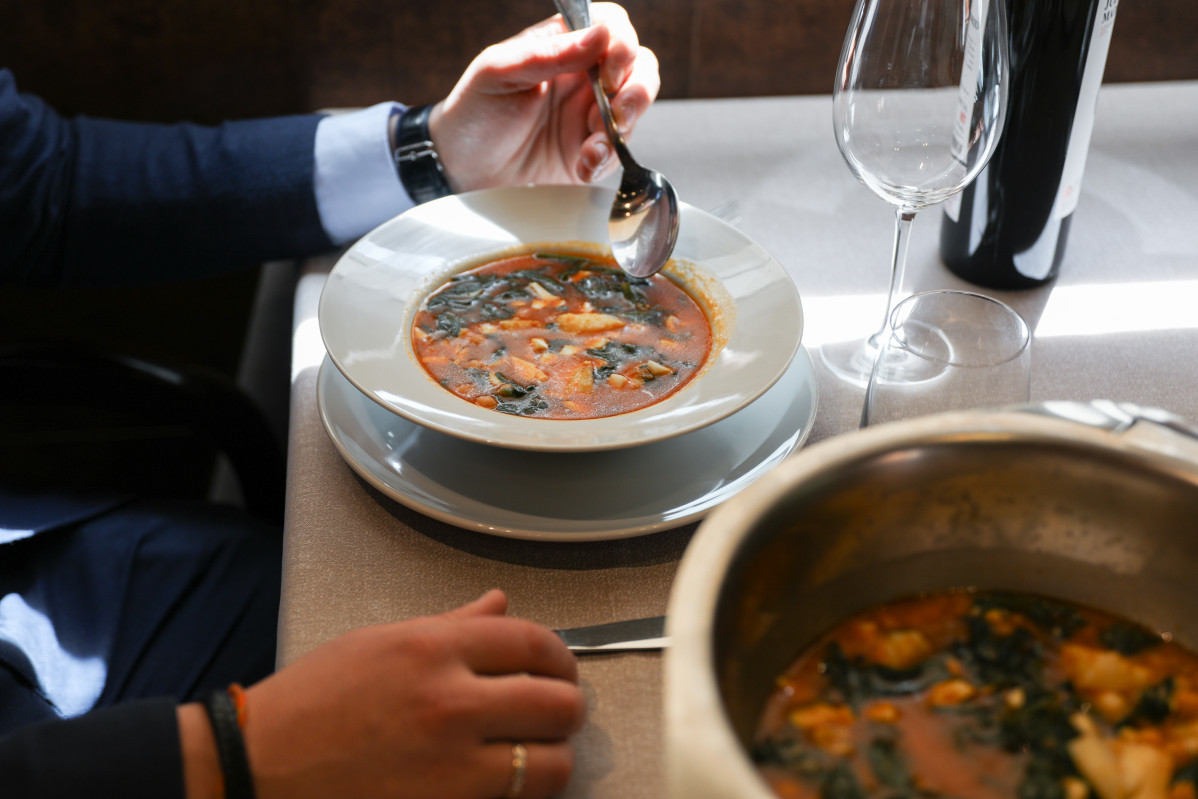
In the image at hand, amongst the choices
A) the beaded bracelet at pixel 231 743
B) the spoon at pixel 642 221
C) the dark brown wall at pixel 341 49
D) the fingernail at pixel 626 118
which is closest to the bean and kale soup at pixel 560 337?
Result: the spoon at pixel 642 221

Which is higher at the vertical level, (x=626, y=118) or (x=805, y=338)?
(x=626, y=118)

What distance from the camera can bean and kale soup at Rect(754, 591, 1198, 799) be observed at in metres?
0.49

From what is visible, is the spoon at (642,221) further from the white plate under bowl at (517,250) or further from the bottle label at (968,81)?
the bottle label at (968,81)

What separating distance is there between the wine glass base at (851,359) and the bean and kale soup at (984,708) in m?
0.48

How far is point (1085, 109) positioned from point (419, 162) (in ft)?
2.70

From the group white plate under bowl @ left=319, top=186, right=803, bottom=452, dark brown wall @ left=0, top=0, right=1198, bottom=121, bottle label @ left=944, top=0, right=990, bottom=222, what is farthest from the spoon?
dark brown wall @ left=0, top=0, right=1198, bottom=121

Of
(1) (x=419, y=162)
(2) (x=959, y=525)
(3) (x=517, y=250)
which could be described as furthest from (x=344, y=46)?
(2) (x=959, y=525)

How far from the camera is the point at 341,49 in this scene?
1928 millimetres

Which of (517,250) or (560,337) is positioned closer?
(560,337)

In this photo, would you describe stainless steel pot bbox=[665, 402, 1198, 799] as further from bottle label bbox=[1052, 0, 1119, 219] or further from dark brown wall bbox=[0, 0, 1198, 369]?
dark brown wall bbox=[0, 0, 1198, 369]

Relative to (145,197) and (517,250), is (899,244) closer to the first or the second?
(517,250)

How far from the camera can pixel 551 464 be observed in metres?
0.91

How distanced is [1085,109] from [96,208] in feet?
4.06

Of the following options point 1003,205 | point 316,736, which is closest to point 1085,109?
point 1003,205
